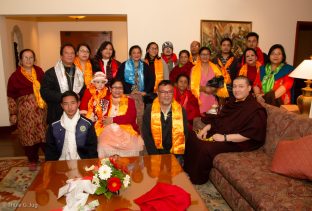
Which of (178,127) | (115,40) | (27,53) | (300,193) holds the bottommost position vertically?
(300,193)

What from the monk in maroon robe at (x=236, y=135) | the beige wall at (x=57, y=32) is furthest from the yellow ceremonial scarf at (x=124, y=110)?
the beige wall at (x=57, y=32)

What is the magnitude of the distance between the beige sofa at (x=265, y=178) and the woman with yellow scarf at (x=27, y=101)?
254cm

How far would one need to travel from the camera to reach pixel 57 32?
9219 mm

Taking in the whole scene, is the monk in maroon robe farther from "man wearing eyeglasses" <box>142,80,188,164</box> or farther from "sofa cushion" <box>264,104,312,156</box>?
"man wearing eyeglasses" <box>142,80,188,164</box>

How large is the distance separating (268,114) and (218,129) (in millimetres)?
645

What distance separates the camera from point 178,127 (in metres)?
3.60

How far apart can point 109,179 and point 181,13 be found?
15.2ft

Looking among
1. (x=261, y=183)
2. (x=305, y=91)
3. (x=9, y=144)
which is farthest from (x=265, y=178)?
(x=9, y=144)

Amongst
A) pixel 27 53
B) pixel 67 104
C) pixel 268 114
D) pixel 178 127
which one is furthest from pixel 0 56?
pixel 268 114

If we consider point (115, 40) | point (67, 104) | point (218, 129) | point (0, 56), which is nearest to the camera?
point (67, 104)

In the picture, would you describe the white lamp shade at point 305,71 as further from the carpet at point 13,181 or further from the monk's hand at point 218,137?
the carpet at point 13,181

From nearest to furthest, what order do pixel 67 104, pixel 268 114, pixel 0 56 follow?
1. pixel 67 104
2. pixel 268 114
3. pixel 0 56

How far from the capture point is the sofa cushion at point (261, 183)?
87.5 inches

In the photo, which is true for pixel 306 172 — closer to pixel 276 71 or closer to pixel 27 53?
pixel 276 71
